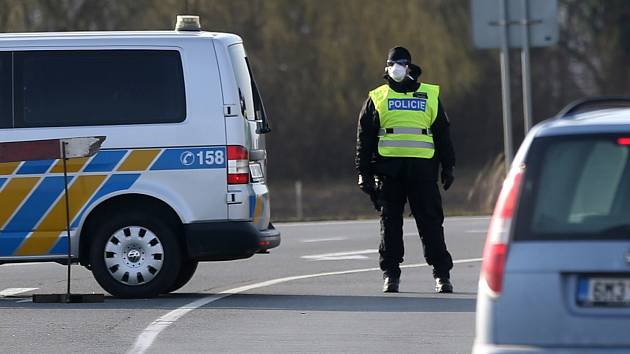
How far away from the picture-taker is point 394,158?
40.3ft

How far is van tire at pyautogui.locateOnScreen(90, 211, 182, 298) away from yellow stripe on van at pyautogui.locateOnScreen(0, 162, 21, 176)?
0.78m

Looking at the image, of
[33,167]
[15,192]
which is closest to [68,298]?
[15,192]

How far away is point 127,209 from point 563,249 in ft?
21.4

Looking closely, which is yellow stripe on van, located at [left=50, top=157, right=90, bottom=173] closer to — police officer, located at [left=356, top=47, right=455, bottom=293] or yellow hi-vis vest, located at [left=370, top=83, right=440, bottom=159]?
police officer, located at [left=356, top=47, right=455, bottom=293]

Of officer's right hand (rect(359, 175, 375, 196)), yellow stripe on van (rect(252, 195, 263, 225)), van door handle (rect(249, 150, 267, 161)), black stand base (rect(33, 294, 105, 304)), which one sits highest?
van door handle (rect(249, 150, 267, 161))

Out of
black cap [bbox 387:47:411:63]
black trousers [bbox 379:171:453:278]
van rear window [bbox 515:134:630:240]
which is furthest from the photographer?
black trousers [bbox 379:171:453:278]

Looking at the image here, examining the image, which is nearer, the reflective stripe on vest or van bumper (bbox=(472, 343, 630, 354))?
van bumper (bbox=(472, 343, 630, 354))

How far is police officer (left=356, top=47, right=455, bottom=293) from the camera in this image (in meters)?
12.3

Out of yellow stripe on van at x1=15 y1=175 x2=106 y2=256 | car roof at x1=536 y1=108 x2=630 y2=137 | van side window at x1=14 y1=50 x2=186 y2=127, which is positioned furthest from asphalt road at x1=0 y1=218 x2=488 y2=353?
car roof at x1=536 y1=108 x2=630 y2=137

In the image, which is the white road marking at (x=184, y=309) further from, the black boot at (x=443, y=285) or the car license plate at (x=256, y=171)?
the black boot at (x=443, y=285)

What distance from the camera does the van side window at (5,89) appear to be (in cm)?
1237

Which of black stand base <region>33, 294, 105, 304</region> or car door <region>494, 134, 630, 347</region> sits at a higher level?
car door <region>494, 134, 630, 347</region>

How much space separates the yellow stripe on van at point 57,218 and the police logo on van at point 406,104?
223 centimetres

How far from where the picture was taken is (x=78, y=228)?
12359 mm
